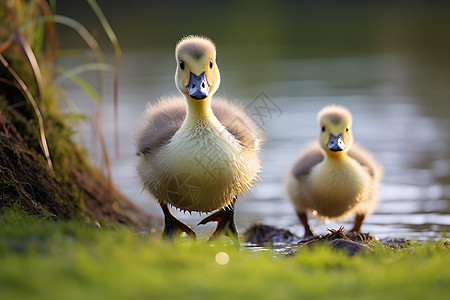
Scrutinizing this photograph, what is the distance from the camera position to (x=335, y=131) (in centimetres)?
608

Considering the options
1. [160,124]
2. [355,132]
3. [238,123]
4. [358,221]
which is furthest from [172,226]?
[355,132]

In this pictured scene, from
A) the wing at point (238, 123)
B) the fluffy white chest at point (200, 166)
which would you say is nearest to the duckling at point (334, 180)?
the wing at point (238, 123)

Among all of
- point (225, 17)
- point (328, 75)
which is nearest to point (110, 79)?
point (328, 75)

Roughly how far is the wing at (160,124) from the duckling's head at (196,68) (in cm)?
35

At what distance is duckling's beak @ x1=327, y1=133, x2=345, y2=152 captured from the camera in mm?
5898

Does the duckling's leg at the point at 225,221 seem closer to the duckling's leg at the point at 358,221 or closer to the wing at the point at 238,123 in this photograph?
the wing at the point at 238,123

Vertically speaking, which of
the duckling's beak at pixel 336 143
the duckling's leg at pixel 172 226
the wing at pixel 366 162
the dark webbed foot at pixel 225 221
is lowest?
the duckling's leg at pixel 172 226

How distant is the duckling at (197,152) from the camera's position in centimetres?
452

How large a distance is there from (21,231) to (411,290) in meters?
1.90

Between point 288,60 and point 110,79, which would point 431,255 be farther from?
point 288,60

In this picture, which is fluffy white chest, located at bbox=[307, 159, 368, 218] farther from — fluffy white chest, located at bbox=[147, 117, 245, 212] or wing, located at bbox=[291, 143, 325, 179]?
fluffy white chest, located at bbox=[147, 117, 245, 212]

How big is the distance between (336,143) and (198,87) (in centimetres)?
184

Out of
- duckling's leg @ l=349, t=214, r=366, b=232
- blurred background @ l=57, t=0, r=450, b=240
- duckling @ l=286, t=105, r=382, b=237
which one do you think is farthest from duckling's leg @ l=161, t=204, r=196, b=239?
duckling's leg @ l=349, t=214, r=366, b=232

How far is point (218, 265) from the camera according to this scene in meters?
3.13
